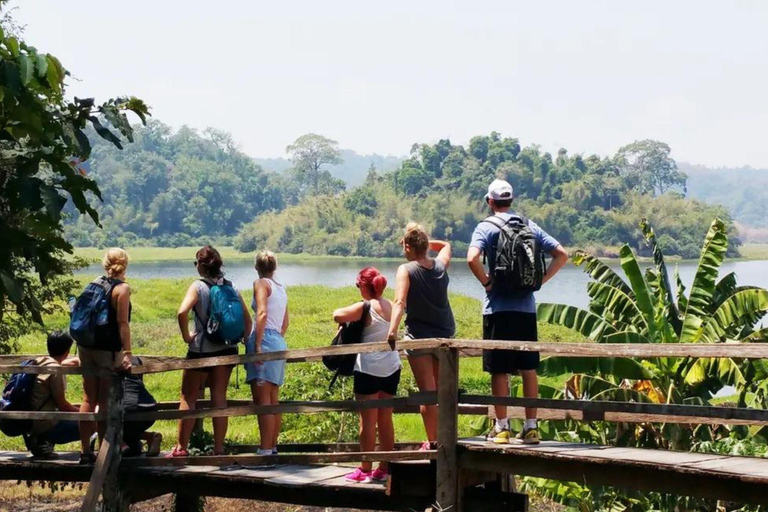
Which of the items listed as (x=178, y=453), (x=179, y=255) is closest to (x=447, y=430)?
(x=178, y=453)

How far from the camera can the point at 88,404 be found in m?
8.16

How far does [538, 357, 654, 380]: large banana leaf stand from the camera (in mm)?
11391

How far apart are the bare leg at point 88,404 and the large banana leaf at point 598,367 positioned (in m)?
4.81

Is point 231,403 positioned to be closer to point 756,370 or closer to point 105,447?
point 105,447

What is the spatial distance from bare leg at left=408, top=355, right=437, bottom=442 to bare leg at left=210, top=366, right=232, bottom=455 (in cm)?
126

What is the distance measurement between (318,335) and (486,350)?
1060 inches

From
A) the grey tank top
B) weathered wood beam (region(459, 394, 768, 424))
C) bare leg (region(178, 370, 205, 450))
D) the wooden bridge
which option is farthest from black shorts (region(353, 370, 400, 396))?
bare leg (region(178, 370, 205, 450))

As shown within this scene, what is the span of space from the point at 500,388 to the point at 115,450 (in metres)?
2.60

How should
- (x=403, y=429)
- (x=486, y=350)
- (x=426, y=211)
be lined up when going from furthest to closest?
1. (x=426, y=211)
2. (x=403, y=429)
3. (x=486, y=350)

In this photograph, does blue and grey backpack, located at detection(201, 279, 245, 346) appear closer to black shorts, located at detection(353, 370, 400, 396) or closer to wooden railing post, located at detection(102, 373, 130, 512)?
wooden railing post, located at detection(102, 373, 130, 512)

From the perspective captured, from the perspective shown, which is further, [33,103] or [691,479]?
[691,479]

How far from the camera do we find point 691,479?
6473 millimetres

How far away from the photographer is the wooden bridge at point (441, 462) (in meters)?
6.49

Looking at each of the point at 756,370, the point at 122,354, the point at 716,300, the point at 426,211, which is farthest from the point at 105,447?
the point at 426,211
